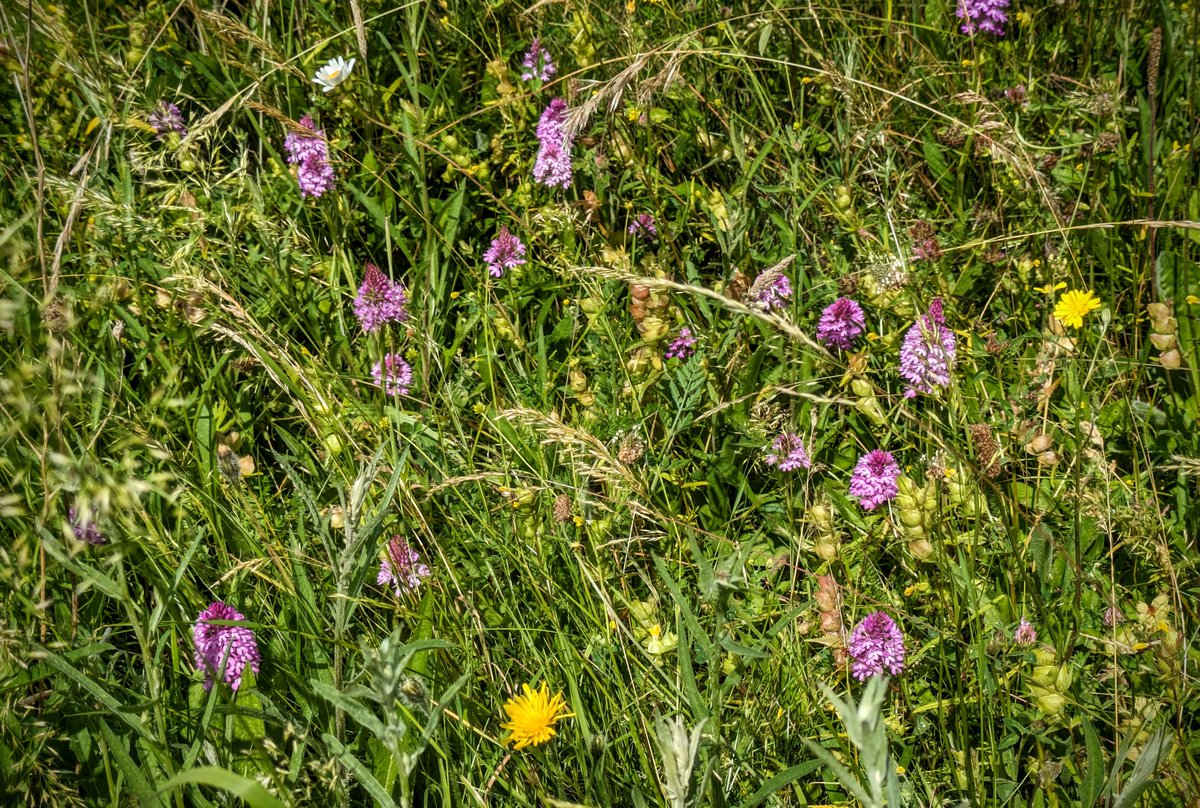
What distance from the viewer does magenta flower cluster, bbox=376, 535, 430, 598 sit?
1.59m

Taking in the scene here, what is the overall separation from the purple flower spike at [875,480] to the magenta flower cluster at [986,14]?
1.29 metres

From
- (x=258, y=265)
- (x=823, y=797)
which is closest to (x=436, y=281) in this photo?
(x=258, y=265)

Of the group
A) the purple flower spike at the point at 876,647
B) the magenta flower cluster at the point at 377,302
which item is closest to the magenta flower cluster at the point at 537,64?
→ the magenta flower cluster at the point at 377,302

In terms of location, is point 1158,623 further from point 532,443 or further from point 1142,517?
point 532,443

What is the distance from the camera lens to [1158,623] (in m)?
1.47

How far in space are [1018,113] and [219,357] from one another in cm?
210

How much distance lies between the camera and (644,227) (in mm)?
2352

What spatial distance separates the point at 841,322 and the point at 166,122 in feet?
5.81

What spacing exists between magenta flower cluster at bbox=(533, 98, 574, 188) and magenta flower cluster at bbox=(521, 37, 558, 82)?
197 mm

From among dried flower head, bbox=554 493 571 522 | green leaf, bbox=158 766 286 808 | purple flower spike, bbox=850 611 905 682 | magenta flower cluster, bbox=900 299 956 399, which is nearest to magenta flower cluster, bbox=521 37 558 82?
magenta flower cluster, bbox=900 299 956 399

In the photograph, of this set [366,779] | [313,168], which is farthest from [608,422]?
[313,168]

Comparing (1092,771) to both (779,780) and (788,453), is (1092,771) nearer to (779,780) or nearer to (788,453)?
(779,780)

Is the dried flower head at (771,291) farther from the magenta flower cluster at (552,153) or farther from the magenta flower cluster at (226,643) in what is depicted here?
the magenta flower cluster at (226,643)

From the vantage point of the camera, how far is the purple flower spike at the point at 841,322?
203 cm
